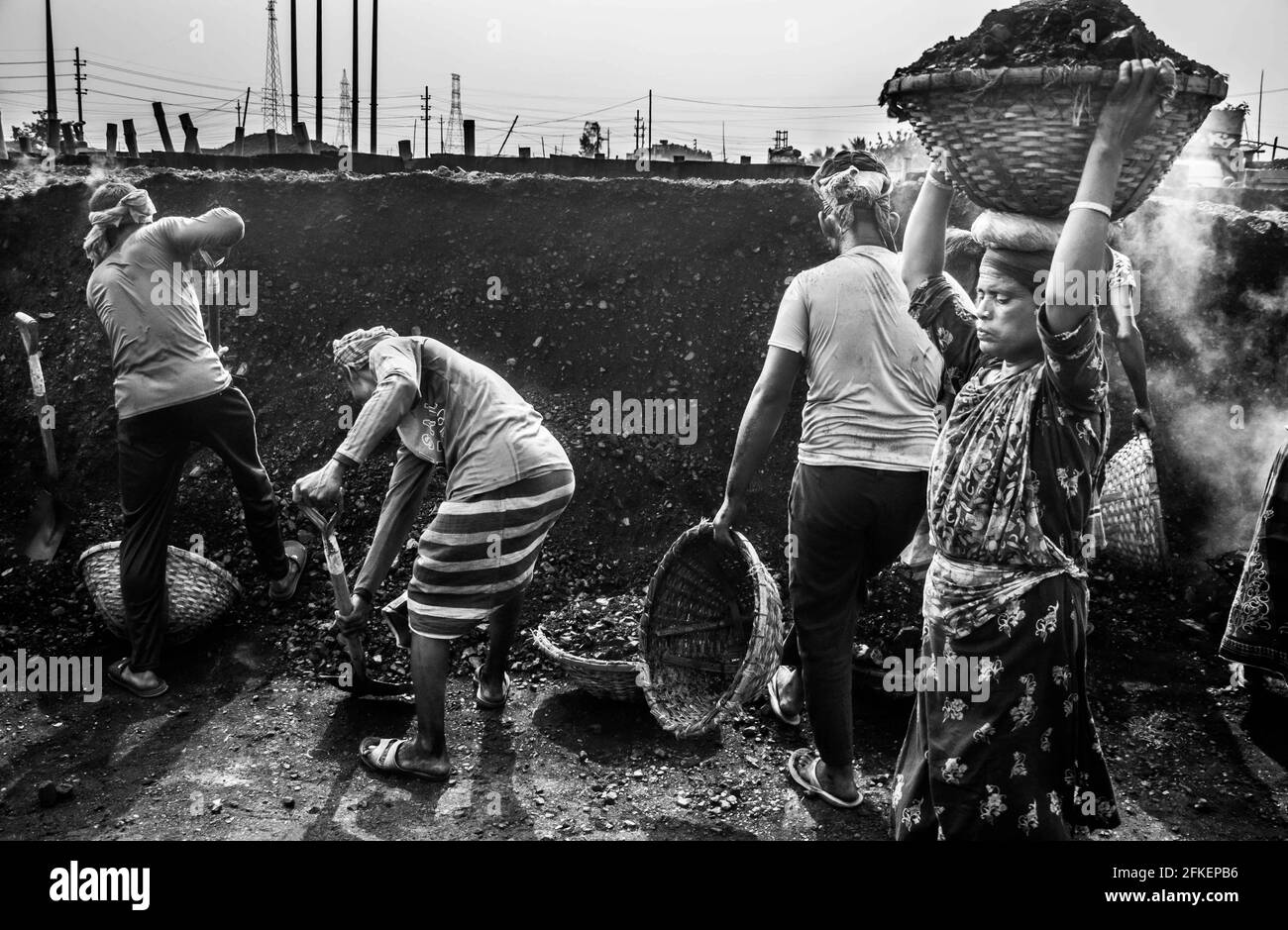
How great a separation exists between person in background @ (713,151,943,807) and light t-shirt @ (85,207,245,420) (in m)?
2.80

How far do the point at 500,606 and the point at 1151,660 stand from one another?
126 inches

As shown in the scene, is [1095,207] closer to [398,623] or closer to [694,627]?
[694,627]

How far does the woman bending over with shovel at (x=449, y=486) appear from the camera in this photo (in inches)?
136

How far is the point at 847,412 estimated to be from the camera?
299 cm

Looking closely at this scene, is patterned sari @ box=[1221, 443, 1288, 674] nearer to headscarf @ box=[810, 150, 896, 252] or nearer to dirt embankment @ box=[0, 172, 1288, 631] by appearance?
headscarf @ box=[810, 150, 896, 252]

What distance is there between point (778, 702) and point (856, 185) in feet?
7.02

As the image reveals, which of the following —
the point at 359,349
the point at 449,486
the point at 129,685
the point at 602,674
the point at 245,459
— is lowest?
the point at 129,685

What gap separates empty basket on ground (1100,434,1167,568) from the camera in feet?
16.0

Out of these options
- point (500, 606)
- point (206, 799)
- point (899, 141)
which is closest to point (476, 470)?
point (500, 606)

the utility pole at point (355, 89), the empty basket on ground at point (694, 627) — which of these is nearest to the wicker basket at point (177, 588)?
the empty basket on ground at point (694, 627)

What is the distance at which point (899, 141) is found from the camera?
9477 mm

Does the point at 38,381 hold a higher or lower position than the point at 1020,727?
higher

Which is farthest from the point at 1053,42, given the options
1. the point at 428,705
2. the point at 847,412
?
the point at 428,705

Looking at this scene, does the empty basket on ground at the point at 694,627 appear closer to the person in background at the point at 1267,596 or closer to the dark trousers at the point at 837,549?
the dark trousers at the point at 837,549
